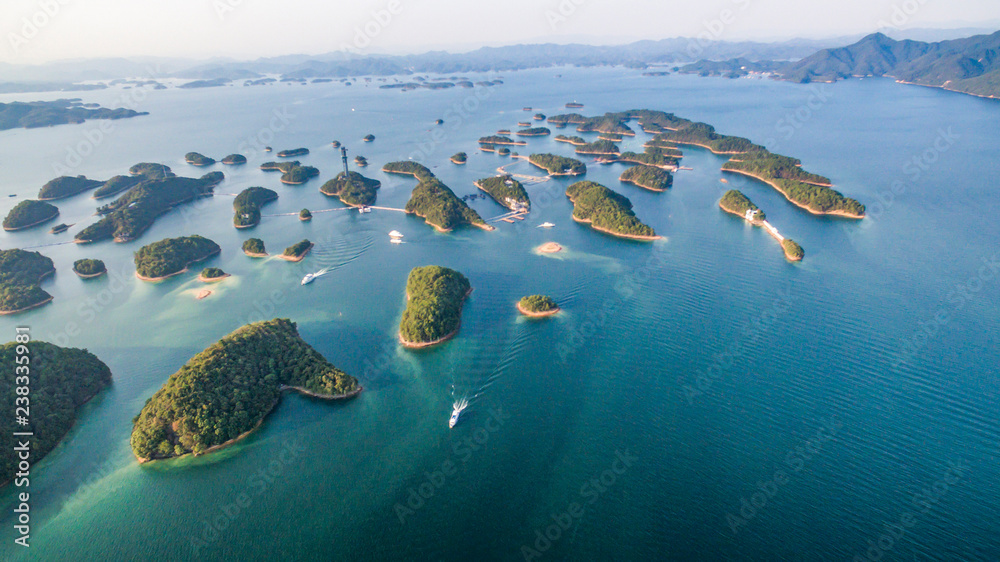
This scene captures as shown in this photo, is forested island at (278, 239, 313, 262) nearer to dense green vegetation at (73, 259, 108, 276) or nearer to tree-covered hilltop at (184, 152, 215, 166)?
dense green vegetation at (73, 259, 108, 276)

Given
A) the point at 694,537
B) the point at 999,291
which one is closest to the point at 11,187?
the point at 694,537

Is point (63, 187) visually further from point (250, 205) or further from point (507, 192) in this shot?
point (507, 192)

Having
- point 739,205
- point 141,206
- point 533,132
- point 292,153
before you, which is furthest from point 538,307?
point 292,153

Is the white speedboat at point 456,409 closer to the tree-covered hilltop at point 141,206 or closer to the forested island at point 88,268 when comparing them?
the forested island at point 88,268

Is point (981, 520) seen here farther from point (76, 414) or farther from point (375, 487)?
point (76, 414)

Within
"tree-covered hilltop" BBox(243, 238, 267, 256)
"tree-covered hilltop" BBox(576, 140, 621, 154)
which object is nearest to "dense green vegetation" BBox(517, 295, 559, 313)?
"tree-covered hilltop" BBox(243, 238, 267, 256)
